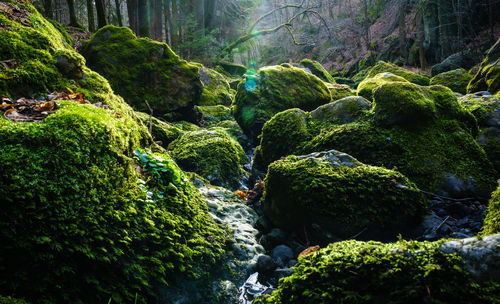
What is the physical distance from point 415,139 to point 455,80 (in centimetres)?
901

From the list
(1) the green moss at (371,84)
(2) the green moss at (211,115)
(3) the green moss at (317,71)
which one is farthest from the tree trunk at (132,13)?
(1) the green moss at (371,84)

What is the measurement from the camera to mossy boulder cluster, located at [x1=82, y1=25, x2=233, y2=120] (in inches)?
315

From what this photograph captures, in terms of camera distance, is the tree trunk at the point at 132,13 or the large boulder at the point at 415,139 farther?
the tree trunk at the point at 132,13

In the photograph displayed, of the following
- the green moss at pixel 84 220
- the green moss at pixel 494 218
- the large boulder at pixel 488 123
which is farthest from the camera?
the large boulder at pixel 488 123

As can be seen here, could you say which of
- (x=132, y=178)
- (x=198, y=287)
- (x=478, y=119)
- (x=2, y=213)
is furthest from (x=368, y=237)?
(x=478, y=119)

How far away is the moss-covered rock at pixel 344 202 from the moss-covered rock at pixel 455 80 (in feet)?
33.0

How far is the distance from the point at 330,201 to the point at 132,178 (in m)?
2.40

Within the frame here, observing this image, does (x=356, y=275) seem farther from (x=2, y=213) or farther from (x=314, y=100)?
(x=314, y=100)

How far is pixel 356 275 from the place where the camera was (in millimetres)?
1882

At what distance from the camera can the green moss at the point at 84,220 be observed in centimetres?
181

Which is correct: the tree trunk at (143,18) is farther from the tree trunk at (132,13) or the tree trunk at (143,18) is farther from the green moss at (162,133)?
the green moss at (162,133)

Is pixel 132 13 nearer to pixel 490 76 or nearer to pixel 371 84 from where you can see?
pixel 371 84

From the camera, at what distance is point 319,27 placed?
23125 millimetres

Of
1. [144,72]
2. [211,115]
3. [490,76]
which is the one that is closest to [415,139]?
[490,76]
